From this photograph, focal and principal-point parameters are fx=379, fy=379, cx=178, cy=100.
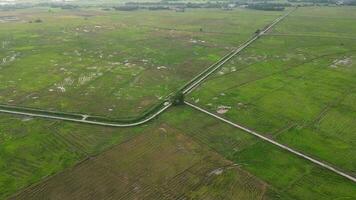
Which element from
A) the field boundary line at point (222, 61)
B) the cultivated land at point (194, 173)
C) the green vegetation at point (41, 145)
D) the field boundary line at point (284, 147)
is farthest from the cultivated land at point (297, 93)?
the green vegetation at point (41, 145)

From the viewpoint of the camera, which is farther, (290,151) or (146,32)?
(146,32)

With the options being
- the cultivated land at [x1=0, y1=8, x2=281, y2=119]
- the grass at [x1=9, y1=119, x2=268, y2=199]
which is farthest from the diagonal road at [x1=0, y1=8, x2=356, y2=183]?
the grass at [x1=9, y1=119, x2=268, y2=199]

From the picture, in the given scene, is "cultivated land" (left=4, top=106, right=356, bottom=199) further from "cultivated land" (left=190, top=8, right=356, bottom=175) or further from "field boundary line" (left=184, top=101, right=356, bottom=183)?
"cultivated land" (left=190, top=8, right=356, bottom=175)

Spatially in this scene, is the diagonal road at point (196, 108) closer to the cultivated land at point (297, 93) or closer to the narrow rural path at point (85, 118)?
the narrow rural path at point (85, 118)

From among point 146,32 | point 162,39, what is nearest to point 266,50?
point 162,39

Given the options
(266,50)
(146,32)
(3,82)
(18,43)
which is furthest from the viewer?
(146,32)

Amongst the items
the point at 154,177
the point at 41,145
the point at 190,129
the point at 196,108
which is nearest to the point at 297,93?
the point at 196,108

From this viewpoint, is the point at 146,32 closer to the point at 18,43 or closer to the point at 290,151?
the point at 18,43
